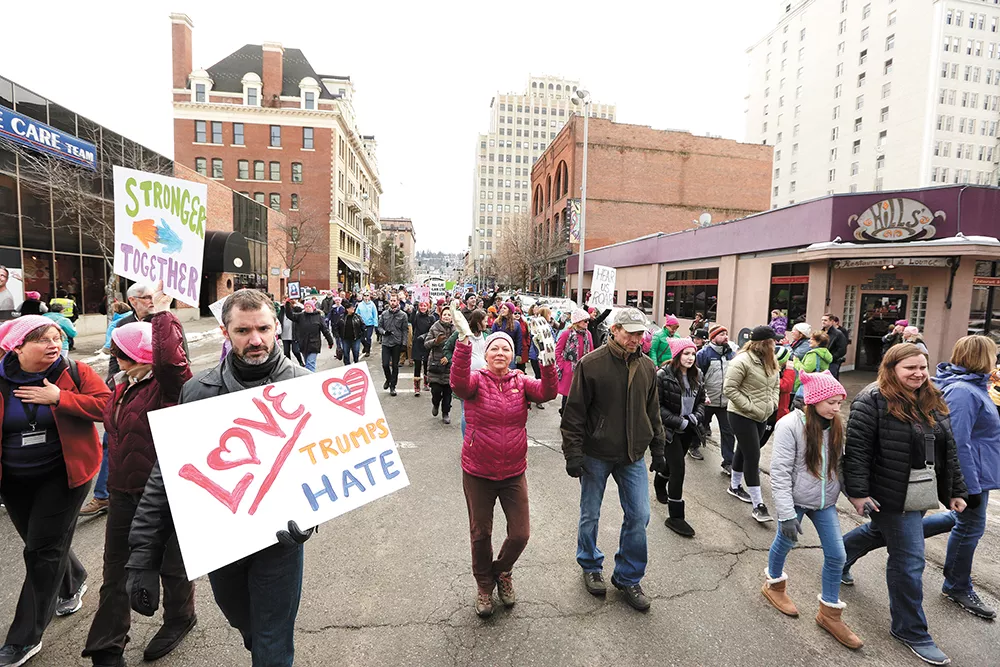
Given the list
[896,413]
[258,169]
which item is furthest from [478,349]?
[258,169]

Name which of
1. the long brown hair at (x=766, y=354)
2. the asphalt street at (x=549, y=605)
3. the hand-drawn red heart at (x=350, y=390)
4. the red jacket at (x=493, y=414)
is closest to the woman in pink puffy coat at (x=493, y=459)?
the red jacket at (x=493, y=414)

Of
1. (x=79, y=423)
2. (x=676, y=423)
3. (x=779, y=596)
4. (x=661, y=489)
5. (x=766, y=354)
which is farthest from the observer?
(x=661, y=489)

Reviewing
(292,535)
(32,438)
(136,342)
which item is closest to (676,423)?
(292,535)

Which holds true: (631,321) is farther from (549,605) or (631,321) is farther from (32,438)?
(32,438)

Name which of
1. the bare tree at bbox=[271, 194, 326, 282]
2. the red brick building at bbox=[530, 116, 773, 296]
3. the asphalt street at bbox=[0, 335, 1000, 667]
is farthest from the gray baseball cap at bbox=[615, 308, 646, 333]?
the bare tree at bbox=[271, 194, 326, 282]

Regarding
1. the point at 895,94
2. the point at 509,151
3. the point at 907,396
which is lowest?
the point at 907,396

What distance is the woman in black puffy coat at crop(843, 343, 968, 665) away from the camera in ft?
9.90

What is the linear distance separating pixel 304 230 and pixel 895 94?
201 ft

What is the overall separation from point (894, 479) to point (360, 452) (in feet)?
10.8

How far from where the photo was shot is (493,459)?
10.6 ft

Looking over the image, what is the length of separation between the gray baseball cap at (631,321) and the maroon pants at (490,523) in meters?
1.32

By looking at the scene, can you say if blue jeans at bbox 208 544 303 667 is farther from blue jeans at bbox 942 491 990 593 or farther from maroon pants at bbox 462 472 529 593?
blue jeans at bbox 942 491 990 593

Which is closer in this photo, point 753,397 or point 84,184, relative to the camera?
point 753,397

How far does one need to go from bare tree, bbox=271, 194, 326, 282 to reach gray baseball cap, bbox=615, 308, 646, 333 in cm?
4071
